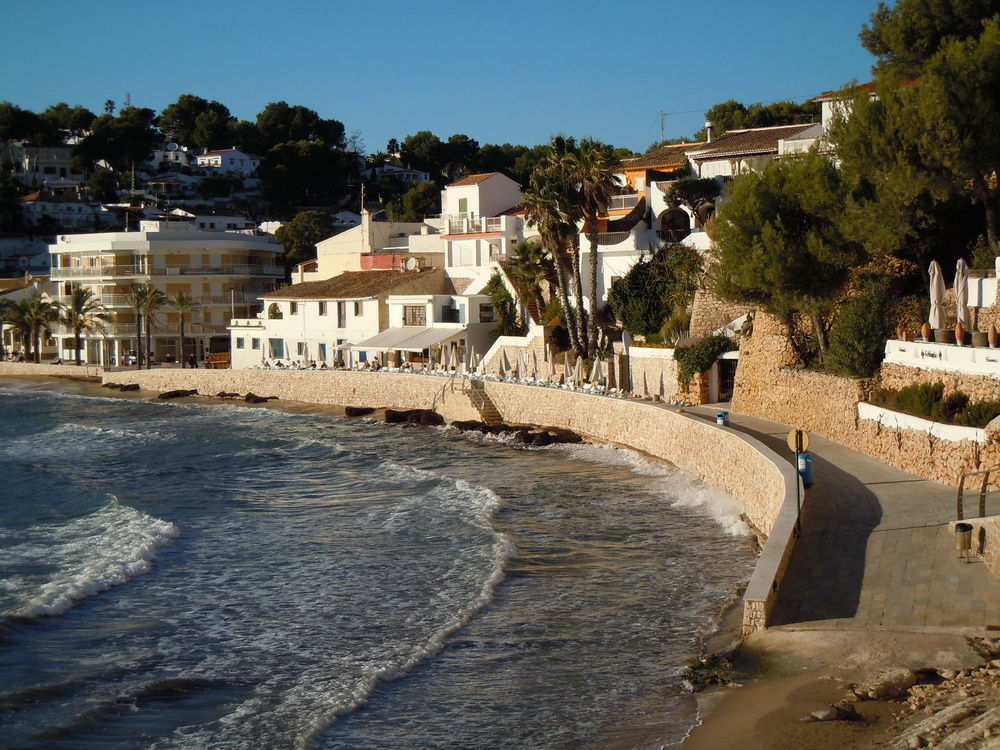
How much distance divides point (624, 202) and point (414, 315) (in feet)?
37.7

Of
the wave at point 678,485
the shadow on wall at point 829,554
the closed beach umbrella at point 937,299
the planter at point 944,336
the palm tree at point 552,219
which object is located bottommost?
the wave at point 678,485

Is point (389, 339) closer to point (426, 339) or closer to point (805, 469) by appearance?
point (426, 339)

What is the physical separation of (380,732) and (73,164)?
13043 centimetres

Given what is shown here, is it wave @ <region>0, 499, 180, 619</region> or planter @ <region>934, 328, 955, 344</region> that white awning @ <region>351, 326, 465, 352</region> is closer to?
wave @ <region>0, 499, 180, 619</region>

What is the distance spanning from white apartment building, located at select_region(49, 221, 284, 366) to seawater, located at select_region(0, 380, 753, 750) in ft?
116

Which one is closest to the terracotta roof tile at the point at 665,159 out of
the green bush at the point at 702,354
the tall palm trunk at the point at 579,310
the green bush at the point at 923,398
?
the tall palm trunk at the point at 579,310

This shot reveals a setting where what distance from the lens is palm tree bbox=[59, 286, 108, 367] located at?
65.4m

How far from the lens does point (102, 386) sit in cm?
5953

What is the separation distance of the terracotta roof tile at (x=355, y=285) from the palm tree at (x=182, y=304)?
677cm

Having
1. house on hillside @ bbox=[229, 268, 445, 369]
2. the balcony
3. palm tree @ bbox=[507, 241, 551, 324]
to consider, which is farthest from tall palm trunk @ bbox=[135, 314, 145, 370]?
palm tree @ bbox=[507, 241, 551, 324]

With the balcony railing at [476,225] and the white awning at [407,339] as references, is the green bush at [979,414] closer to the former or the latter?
the white awning at [407,339]

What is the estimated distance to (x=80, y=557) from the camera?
69.0 ft

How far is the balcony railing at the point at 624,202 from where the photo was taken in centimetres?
4803

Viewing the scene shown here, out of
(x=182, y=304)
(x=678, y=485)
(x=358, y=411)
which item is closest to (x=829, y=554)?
(x=678, y=485)
